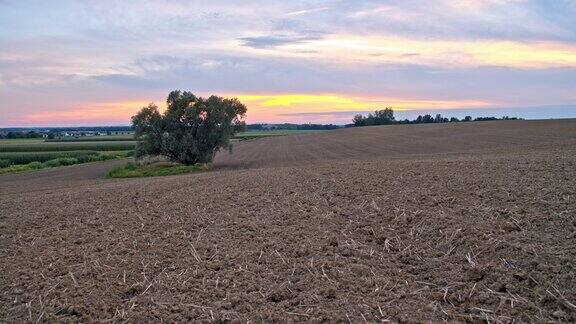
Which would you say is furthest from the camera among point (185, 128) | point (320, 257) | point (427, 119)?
point (427, 119)

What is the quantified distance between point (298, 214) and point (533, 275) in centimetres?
620

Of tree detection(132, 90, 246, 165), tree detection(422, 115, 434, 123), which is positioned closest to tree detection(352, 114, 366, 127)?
tree detection(422, 115, 434, 123)

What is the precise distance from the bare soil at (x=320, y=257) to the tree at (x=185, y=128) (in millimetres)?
32318

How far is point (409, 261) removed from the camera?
8523mm

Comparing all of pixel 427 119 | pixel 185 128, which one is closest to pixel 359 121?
pixel 427 119

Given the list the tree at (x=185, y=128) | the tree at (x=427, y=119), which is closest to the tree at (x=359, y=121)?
the tree at (x=427, y=119)

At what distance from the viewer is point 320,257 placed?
8883 mm

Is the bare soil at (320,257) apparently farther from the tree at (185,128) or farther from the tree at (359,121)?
the tree at (359,121)

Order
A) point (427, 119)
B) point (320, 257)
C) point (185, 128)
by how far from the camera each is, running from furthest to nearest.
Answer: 1. point (427, 119)
2. point (185, 128)
3. point (320, 257)

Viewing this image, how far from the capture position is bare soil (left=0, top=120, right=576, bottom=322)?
6863mm

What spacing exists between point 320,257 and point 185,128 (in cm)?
4036

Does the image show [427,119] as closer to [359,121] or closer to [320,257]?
[359,121]

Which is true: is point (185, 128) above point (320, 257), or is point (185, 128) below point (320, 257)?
above

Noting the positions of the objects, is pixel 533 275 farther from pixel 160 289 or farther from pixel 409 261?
pixel 160 289
